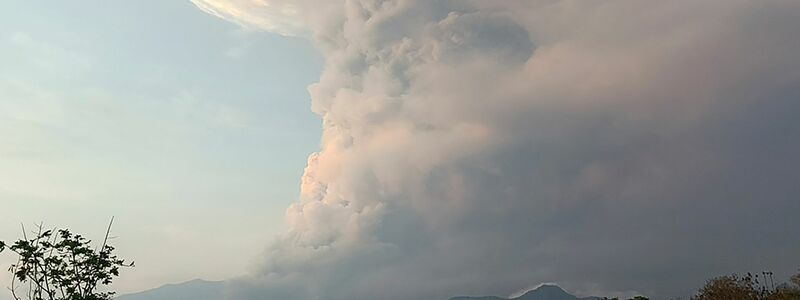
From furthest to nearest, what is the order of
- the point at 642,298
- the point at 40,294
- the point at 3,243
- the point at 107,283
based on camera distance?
the point at 642,298
the point at 107,283
the point at 40,294
the point at 3,243

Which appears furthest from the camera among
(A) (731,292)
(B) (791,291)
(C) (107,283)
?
(A) (731,292)

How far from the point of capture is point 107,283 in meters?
34.1

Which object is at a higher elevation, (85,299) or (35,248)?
(35,248)

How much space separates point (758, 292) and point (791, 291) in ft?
32.7

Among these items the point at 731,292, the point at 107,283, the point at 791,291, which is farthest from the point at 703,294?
the point at 107,283

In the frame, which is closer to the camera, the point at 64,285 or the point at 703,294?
the point at 64,285

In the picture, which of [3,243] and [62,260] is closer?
[3,243]

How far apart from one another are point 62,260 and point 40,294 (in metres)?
1.87

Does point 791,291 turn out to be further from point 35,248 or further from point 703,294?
point 35,248

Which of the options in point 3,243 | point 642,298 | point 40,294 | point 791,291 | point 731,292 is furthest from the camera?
point 642,298

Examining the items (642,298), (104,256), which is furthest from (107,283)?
(642,298)

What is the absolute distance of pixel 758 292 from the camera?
105m

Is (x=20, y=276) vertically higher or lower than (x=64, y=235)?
lower

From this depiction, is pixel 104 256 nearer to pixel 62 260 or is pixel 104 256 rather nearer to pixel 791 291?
pixel 62 260
